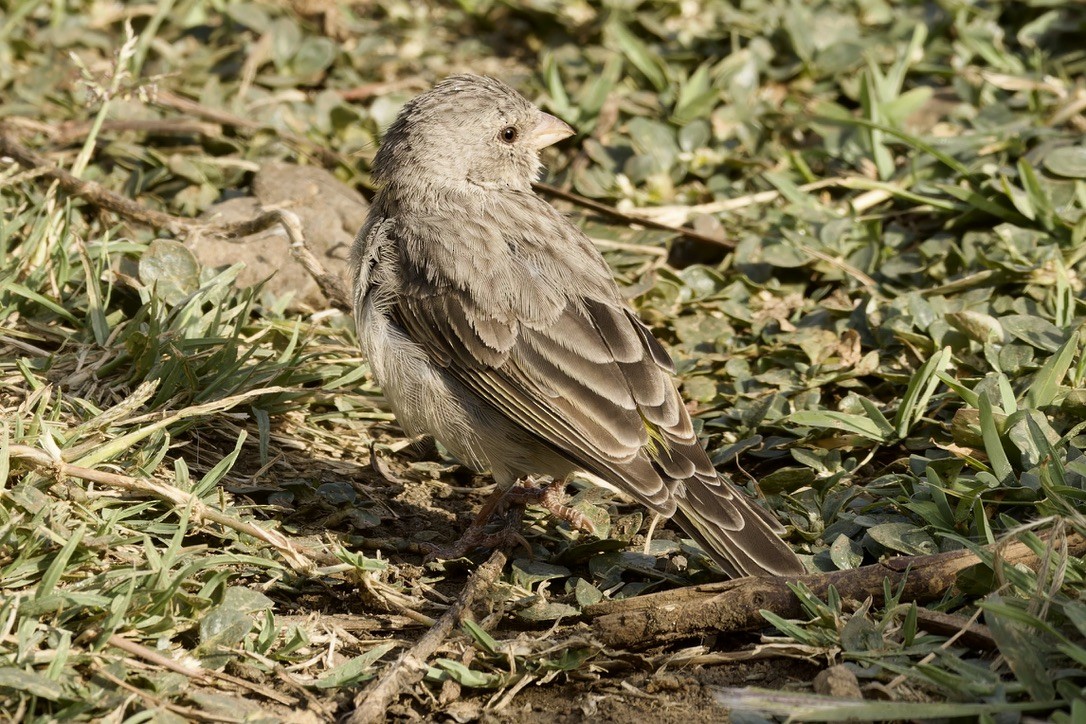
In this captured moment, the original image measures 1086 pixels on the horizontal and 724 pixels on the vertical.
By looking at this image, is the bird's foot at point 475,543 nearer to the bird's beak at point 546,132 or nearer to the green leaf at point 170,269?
the green leaf at point 170,269

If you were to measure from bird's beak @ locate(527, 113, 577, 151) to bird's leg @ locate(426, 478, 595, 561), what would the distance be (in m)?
1.63

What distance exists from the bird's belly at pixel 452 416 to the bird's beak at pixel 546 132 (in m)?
1.31

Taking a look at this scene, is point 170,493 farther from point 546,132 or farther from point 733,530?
point 546,132

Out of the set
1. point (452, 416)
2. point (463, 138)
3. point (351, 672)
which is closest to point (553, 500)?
point (452, 416)

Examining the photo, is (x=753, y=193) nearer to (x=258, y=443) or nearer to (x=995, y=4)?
(x=995, y=4)

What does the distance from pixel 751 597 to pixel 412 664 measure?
1151mm

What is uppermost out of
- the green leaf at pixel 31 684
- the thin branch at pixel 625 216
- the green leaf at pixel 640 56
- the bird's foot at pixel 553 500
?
the green leaf at pixel 640 56

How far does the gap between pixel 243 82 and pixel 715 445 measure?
162 inches

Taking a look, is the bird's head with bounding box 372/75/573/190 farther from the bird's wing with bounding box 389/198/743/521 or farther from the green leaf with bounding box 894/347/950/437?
the green leaf with bounding box 894/347/950/437

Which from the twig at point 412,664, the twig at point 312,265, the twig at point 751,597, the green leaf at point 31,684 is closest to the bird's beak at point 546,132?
the twig at point 312,265

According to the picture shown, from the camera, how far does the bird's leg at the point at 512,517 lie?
4.76m

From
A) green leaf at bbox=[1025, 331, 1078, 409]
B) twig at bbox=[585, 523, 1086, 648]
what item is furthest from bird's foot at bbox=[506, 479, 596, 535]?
green leaf at bbox=[1025, 331, 1078, 409]

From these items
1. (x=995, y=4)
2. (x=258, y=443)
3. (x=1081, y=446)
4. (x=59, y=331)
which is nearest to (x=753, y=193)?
(x=995, y=4)

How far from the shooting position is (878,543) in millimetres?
4363
